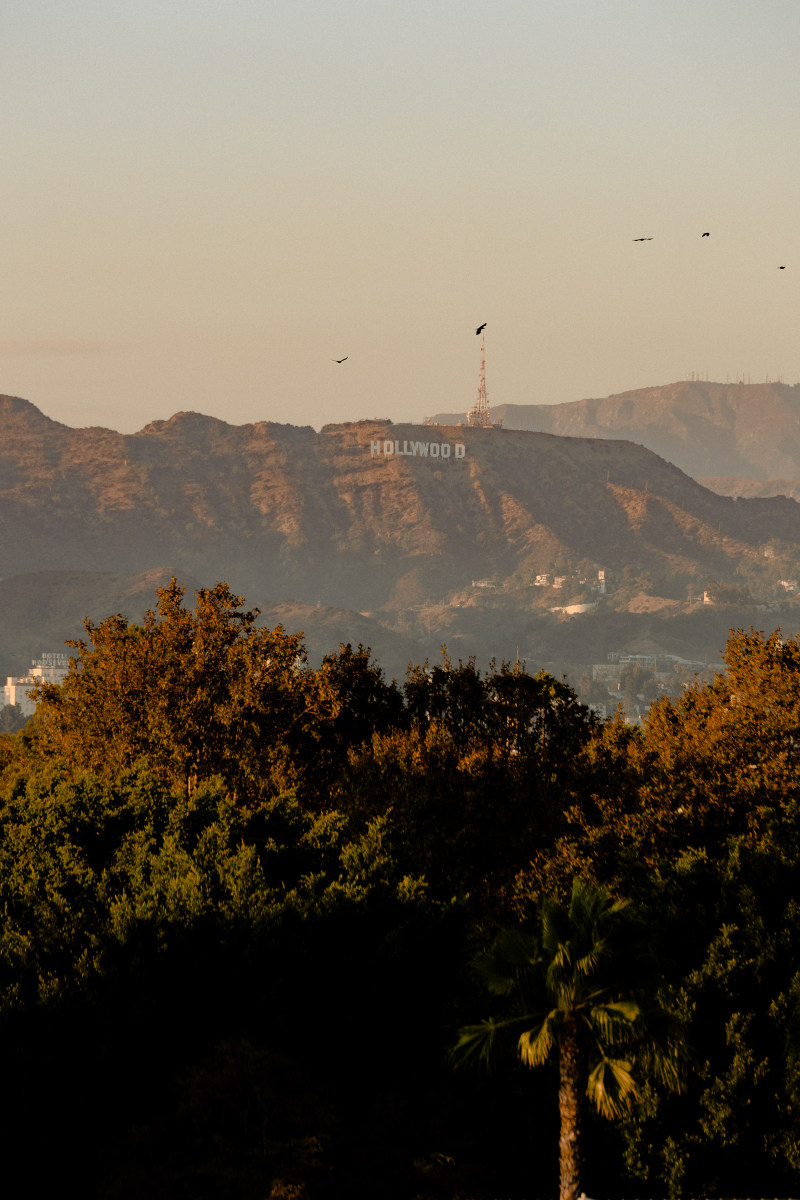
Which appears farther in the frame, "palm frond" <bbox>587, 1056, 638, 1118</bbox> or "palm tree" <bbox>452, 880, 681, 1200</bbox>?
"palm tree" <bbox>452, 880, 681, 1200</bbox>

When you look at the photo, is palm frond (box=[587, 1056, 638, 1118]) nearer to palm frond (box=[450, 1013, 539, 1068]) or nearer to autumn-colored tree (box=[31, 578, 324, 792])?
palm frond (box=[450, 1013, 539, 1068])

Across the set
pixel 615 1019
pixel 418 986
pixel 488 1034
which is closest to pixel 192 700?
pixel 418 986

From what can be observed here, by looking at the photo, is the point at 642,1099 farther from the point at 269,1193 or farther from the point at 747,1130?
the point at 269,1193

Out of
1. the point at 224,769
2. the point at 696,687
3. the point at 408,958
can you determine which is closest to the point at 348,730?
the point at 224,769

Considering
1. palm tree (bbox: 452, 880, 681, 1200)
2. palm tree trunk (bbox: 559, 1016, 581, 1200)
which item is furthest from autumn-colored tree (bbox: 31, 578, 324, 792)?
palm tree (bbox: 452, 880, 681, 1200)

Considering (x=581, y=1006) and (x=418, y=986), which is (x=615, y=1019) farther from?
(x=418, y=986)

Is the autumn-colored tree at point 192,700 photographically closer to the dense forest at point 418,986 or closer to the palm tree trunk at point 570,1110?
the dense forest at point 418,986

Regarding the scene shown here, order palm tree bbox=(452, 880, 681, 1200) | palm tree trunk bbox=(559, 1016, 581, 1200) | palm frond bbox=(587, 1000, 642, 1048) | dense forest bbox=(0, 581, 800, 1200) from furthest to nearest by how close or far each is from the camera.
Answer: dense forest bbox=(0, 581, 800, 1200) → palm tree trunk bbox=(559, 1016, 581, 1200) → palm tree bbox=(452, 880, 681, 1200) → palm frond bbox=(587, 1000, 642, 1048)
